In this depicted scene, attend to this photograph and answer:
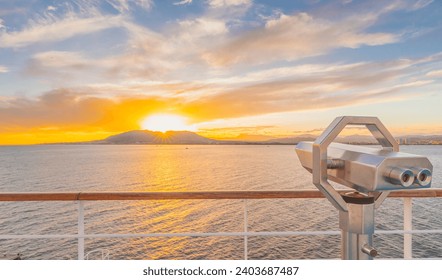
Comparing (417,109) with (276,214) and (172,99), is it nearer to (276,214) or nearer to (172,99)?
(172,99)

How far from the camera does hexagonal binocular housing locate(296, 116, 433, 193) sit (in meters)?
0.43

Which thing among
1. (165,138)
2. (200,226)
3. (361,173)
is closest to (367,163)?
(361,173)

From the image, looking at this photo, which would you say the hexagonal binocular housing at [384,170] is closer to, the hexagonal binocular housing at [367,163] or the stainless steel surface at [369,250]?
the hexagonal binocular housing at [367,163]

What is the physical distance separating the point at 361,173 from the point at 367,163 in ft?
0.07

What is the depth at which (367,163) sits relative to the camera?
452 millimetres

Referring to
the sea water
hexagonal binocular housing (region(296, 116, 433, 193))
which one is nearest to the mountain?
the sea water

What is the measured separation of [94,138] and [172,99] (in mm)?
15081

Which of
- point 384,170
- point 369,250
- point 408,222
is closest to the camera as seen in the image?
point 384,170

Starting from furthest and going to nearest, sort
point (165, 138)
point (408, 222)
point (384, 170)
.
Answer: point (165, 138)
point (408, 222)
point (384, 170)

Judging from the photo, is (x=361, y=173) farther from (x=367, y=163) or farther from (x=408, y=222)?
(x=408, y=222)

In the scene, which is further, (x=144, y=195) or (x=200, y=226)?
(x=200, y=226)

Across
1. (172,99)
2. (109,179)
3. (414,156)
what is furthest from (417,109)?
(109,179)

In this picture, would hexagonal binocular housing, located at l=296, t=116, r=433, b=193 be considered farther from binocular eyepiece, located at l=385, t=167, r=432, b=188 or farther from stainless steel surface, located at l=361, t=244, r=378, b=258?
stainless steel surface, located at l=361, t=244, r=378, b=258

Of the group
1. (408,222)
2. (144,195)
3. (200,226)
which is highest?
(144,195)
